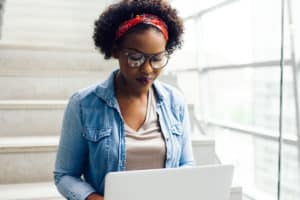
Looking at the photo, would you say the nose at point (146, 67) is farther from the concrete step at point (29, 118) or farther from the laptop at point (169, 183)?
the concrete step at point (29, 118)

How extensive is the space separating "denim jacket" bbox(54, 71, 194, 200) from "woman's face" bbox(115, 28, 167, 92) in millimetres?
110

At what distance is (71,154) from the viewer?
3.14 feet

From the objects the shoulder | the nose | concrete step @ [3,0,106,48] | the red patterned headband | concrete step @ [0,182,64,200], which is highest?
concrete step @ [3,0,106,48]

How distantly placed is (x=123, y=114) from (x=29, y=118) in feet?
3.33

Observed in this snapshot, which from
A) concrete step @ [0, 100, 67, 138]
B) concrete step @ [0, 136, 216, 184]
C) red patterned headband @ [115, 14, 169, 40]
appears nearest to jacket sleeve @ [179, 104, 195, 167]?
red patterned headband @ [115, 14, 169, 40]

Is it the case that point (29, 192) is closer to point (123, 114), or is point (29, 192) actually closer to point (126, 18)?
point (123, 114)

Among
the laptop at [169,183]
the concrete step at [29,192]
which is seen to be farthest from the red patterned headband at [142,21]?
the concrete step at [29,192]

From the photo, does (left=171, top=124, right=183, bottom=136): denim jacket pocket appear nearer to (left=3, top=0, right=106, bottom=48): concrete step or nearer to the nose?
the nose

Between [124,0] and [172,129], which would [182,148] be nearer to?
[172,129]

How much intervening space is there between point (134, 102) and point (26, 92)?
1248 mm

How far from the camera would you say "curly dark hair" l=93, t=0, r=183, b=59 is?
0.98 metres

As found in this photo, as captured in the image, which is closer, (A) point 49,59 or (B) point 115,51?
(B) point 115,51

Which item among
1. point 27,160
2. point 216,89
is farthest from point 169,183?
point 216,89

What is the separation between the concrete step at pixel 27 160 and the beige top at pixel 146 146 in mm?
763
